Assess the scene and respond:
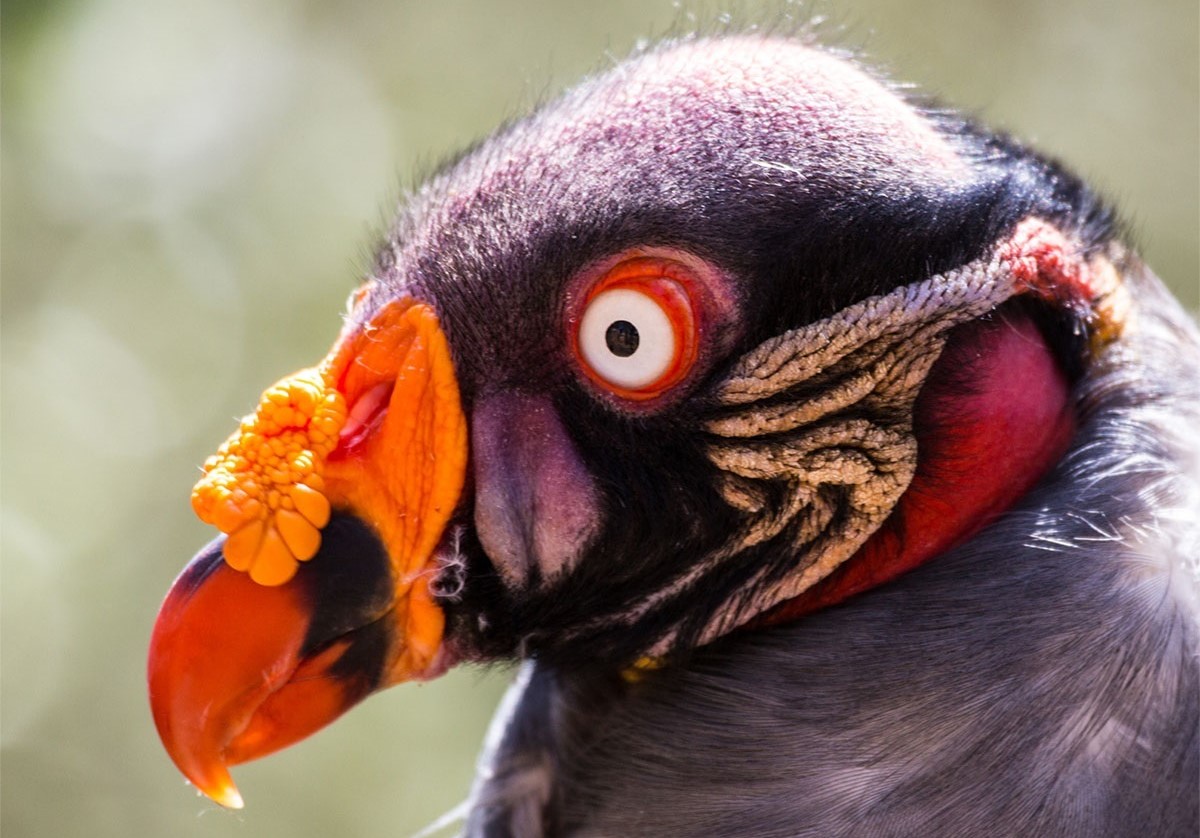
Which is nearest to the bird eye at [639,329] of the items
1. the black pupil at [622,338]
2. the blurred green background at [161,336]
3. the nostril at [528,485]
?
the black pupil at [622,338]

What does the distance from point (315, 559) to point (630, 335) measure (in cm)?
53

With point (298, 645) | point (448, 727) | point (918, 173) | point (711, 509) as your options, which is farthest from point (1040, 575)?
point (448, 727)

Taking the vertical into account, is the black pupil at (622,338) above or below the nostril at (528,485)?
above

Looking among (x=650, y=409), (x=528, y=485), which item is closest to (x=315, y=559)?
(x=528, y=485)

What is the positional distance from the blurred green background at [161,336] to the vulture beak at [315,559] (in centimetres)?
396

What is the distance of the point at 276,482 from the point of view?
1894mm

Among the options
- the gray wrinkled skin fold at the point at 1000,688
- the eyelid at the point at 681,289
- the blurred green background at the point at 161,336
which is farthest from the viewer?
the blurred green background at the point at 161,336

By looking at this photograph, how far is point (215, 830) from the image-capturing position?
19.8ft

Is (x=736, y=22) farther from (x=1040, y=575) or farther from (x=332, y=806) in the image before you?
(x=332, y=806)

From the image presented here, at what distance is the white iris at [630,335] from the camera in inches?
73.6

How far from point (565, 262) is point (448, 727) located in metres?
4.46

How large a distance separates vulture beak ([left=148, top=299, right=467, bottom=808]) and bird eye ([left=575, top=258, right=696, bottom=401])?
0.77ft

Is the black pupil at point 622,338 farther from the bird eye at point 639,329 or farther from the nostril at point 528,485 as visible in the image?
the nostril at point 528,485

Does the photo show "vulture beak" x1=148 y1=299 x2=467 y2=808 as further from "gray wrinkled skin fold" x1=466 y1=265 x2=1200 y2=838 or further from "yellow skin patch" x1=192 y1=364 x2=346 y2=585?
"gray wrinkled skin fold" x1=466 y1=265 x2=1200 y2=838
